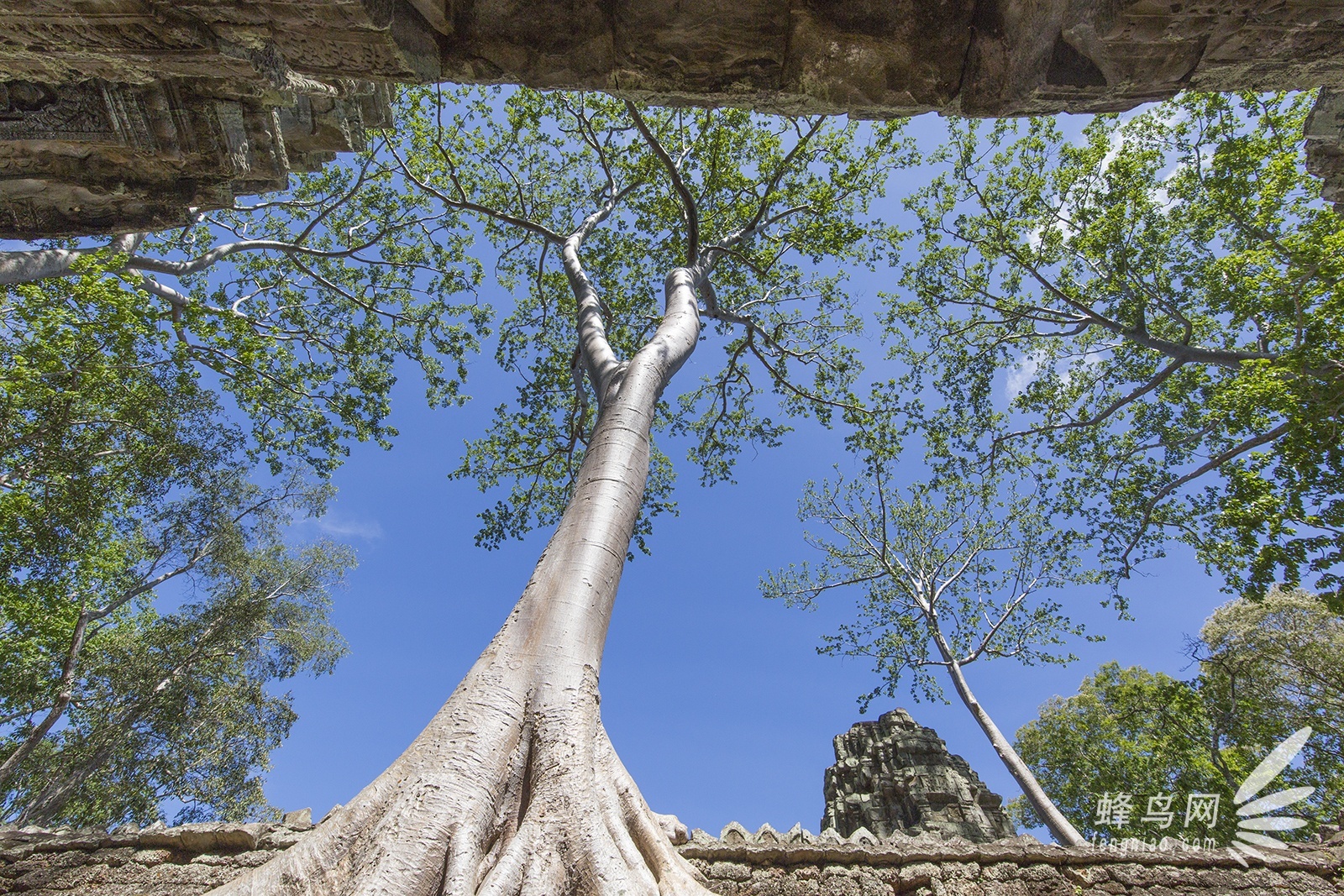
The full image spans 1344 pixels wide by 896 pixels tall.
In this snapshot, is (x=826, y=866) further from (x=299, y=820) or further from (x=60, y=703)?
(x=60, y=703)

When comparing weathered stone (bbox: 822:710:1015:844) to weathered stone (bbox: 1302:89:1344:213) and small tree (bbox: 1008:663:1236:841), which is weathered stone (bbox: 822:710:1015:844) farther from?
weathered stone (bbox: 1302:89:1344:213)

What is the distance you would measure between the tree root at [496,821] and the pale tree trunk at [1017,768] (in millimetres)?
6098

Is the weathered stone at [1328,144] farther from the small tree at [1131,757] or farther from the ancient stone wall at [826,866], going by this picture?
the small tree at [1131,757]

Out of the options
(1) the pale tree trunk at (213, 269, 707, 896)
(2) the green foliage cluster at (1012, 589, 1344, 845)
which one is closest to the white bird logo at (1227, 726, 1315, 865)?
(2) the green foliage cluster at (1012, 589, 1344, 845)

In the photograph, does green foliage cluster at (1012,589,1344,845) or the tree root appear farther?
green foliage cluster at (1012,589,1344,845)

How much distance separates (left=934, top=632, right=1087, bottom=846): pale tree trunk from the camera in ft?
23.6

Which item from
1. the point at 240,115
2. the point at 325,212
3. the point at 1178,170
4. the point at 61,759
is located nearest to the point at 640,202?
the point at 325,212

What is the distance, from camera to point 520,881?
2109mm

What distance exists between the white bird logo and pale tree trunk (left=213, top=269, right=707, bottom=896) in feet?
27.3

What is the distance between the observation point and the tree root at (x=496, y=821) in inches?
83.3

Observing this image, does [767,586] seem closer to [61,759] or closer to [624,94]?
[624,94]

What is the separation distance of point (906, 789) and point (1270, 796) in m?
5.73

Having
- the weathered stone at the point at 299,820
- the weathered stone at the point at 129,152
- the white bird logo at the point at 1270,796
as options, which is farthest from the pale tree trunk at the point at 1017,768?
the weathered stone at the point at 129,152

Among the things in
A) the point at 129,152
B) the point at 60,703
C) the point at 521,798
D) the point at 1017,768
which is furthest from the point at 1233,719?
the point at 60,703
